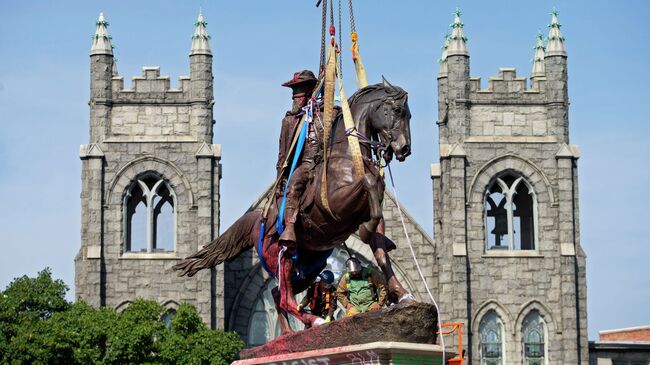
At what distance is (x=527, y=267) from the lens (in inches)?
1718

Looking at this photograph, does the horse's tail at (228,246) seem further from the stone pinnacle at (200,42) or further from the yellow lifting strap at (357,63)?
the stone pinnacle at (200,42)

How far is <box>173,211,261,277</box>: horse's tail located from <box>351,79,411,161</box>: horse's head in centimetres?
205

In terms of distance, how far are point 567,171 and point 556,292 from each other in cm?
340

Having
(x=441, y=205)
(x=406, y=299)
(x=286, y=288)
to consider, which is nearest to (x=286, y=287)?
(x=286, y=288)

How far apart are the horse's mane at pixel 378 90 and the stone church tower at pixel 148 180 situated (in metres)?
28.2

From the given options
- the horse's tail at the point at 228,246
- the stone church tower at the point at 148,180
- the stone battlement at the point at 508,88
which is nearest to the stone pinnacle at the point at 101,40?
the stone church tower at the point at 148,180

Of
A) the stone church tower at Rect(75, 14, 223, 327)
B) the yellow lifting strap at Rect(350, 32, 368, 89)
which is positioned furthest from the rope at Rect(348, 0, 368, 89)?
the stone church tower at Rect(75, 14, 223, 327)

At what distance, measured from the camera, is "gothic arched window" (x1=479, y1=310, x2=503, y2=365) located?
43156mm

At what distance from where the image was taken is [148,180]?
43906 millimetres

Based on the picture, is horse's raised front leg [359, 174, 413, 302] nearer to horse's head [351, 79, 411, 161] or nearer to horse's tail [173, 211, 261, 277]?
horse's head [351, 79, 411, 161]

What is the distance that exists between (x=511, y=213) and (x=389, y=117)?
3044 cm

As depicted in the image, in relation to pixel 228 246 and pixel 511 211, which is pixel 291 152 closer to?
pixel 228 246

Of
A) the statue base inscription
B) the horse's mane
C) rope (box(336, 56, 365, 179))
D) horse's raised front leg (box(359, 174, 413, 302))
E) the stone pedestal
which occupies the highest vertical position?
the horse's mane

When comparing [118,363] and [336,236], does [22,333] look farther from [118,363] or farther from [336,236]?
[336,236]
